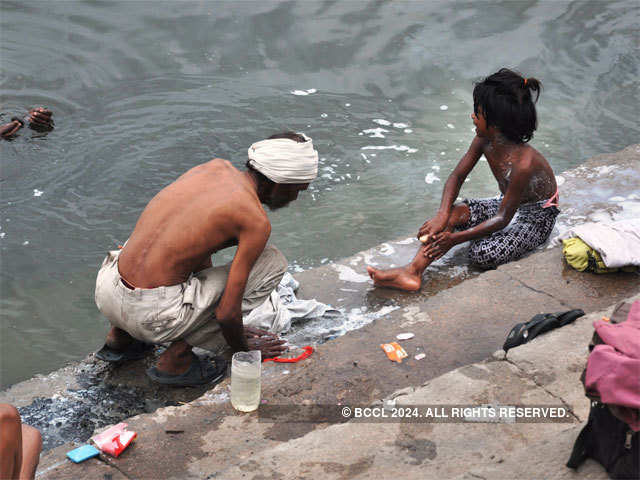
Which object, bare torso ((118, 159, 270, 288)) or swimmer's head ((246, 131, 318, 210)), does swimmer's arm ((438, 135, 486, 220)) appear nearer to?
swimmer's head ((246, 131, 318, 210))

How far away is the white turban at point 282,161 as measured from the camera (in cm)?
351

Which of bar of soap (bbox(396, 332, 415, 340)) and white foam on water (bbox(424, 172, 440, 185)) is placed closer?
bar of soap (bbox(396, 332, 415, 340))

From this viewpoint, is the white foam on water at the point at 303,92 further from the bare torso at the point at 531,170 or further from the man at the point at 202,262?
the man at the point at 202,262

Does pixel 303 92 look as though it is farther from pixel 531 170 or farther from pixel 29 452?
pixel 29 452

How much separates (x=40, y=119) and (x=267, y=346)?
4.69 metres

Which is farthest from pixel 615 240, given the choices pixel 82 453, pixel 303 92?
pixel 303 92

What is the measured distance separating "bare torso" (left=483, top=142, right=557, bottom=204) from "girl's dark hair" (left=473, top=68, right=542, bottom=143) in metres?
0.13

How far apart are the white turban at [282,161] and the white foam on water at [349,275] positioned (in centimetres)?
134

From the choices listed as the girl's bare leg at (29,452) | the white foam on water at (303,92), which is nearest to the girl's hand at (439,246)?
the girl's bare leg at (29,452)

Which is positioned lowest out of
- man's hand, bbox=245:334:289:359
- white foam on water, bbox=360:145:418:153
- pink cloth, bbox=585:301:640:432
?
white foam on water, bbox=360:145:418:153

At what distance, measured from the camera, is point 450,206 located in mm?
4902

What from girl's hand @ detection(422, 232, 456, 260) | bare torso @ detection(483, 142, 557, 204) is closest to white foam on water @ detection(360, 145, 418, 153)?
bare torso @ detection(483, 142, 557, 204)

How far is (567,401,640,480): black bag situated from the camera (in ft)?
6.36

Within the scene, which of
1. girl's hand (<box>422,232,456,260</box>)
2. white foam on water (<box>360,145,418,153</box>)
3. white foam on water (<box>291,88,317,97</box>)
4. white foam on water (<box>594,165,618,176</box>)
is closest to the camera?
girl's hand (<box>422,232,456,260</box>)
